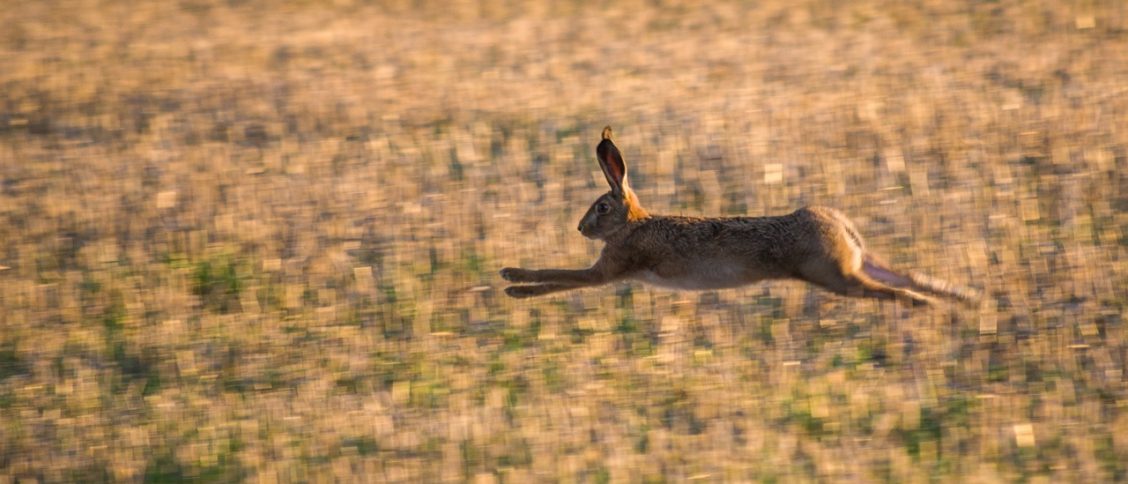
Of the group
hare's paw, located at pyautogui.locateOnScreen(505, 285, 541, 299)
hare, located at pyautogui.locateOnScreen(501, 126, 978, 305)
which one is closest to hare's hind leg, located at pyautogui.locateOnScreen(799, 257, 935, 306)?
hare, located at pyautogui.locateOnScreen(501, 126, 978, 305)

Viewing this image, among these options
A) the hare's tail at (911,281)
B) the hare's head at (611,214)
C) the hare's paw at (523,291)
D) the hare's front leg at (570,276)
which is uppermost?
the hare's head at (611,214)

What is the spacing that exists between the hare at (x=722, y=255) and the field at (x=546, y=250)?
9.9 inches

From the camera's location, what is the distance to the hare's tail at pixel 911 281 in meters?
7.18

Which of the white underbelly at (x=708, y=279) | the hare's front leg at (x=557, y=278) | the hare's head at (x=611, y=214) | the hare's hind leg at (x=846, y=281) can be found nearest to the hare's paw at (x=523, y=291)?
the hare's front leg at (x=557, y=278)

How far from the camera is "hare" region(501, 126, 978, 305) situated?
268 inches

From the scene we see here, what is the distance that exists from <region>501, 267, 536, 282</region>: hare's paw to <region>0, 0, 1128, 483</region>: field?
25 cm

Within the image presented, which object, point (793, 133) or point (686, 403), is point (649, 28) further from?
point (686, 403)

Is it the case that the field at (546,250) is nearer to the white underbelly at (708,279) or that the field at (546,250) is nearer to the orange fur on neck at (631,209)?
the white underbelly at (708,279)

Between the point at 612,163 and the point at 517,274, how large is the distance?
2.63ft

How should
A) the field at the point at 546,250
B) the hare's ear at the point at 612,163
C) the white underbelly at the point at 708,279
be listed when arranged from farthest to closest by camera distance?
the hare's ear at the point at 612,163 < the white underbelly at the point at 708,279 < the field at the point at 546,250

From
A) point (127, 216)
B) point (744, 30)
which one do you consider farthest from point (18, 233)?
point (744, 30)

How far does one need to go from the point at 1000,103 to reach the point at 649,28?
4.65 metres

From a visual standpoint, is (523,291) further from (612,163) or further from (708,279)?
(708,279)

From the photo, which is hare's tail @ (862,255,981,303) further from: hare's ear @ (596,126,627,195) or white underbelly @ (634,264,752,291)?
hare's ear @ (596,126,627,195)
